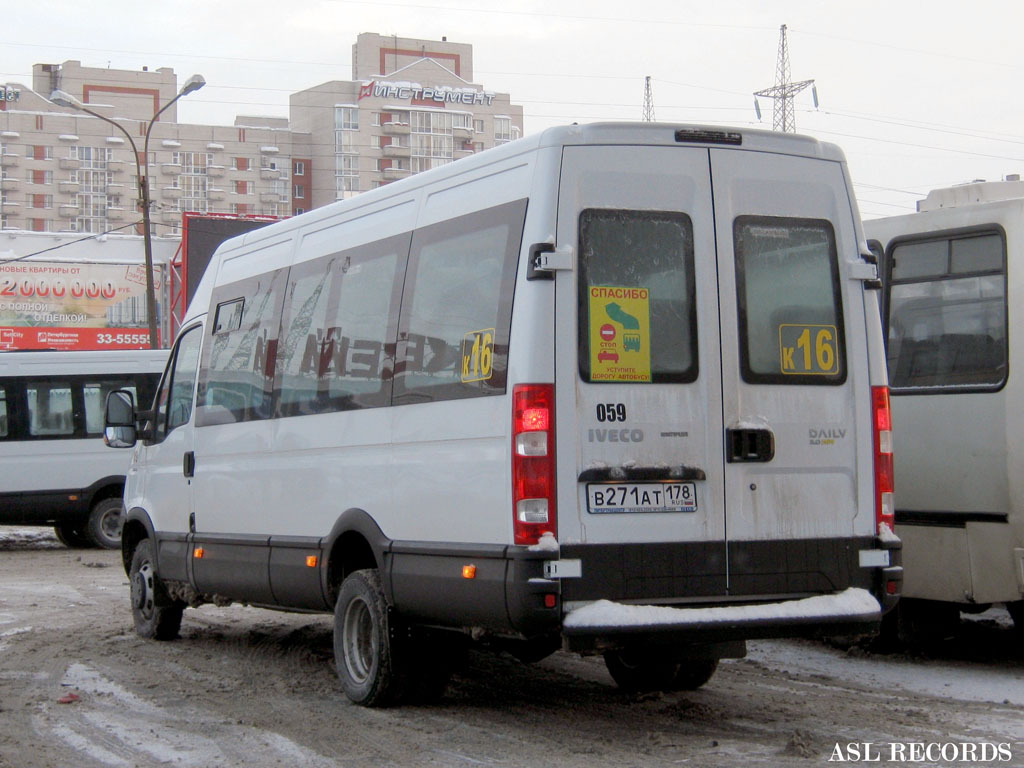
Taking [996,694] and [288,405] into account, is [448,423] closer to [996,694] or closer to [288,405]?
[288,405]

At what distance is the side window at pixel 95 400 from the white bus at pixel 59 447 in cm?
1

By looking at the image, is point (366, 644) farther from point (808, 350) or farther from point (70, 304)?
point (70, 304)

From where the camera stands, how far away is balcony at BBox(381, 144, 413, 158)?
13550cm

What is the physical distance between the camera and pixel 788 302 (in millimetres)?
6883

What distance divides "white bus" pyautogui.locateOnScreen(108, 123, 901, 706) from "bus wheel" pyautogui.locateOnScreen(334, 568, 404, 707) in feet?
0.05

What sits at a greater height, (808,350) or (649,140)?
(649,140)

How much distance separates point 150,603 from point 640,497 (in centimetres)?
533

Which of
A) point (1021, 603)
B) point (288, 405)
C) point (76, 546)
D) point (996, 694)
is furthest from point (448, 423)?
point (76, 546)

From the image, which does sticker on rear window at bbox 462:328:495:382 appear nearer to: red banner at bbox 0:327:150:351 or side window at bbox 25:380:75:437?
side window at bbox 25:380:75:437

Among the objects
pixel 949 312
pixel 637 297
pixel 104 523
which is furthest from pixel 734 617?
pixel 104 523

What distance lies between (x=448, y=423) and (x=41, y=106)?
458 ft

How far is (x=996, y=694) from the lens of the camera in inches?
316

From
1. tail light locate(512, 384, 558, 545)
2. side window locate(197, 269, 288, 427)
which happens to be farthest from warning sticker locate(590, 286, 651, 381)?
side window locate(197, 269, 288, 427)

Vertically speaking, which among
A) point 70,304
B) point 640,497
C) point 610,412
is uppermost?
point 70,304
